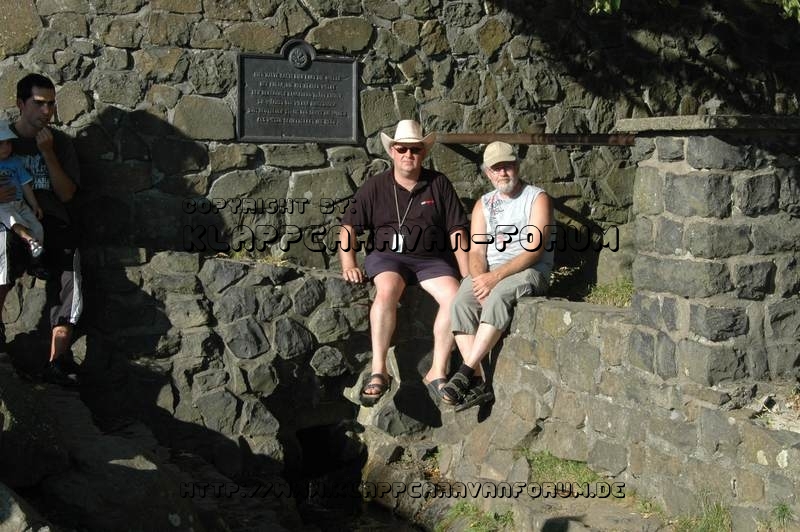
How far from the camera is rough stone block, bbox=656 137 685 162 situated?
4742mm

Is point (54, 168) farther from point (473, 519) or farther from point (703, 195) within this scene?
point (703, 195)

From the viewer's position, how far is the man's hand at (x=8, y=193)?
5.73 meters

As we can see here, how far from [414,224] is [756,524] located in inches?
112

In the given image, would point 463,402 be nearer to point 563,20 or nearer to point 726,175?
point 726,175

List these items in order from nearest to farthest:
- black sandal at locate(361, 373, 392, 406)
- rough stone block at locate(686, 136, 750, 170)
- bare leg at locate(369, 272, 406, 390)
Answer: rough stone block at locate(686, 136, 750, 170) < black sandal at locate(361, 373, 392, 406) < bare leg at locate(369, 272, 406, 390)

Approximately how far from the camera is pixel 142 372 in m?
6.20

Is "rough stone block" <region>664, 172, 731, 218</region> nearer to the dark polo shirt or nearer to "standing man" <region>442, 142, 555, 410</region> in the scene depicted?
"standing man" <region>442, 142, 555, 410</region>

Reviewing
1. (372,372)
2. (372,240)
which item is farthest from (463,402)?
(372,240)

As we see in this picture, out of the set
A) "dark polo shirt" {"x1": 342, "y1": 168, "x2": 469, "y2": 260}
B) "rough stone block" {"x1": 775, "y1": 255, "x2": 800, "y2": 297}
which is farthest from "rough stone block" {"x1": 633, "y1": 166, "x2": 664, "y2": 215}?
"dark polo shirt" {"x1": 342, "y1": 168, "x2": 469, "y2": 260}

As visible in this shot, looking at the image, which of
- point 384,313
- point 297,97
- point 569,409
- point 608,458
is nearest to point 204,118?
point 297,97

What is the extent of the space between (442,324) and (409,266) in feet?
1.57

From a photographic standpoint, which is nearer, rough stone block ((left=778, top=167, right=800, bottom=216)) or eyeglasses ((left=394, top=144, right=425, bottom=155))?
rough stone block ((left=778, top=167, right=800, bottom=216))

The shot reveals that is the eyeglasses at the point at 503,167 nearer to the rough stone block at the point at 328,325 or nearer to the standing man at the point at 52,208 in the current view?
the rough stone block at the point at 328,325

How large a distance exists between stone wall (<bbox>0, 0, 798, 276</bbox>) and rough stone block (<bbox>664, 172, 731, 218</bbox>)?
8.92 feet
